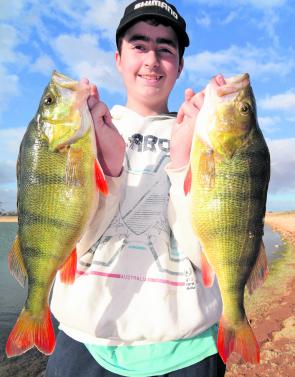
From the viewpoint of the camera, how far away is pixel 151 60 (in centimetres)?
354

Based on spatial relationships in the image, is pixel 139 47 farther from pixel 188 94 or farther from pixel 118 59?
pixel 188 94

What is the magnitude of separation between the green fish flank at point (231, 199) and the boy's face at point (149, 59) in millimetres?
905

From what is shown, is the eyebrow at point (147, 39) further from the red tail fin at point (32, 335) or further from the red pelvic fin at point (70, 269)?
the red tail fin at point (32, 335)

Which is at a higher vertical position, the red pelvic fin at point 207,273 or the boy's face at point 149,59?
the boy's face at point 149,59

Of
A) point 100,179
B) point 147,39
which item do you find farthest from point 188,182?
point 147,39

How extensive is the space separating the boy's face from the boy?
0.09 m

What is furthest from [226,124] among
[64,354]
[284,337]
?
[284,337]

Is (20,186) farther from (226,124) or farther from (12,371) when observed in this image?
(12,371)

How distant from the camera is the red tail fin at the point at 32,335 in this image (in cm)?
295

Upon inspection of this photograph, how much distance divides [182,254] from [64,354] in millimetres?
1370

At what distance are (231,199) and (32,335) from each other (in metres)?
1.85

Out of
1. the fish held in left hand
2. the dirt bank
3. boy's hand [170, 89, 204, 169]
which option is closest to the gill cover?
the fish held in left hand

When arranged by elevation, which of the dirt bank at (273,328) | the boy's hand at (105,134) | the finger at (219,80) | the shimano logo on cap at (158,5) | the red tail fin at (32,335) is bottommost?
the dirt bank at (273,328)

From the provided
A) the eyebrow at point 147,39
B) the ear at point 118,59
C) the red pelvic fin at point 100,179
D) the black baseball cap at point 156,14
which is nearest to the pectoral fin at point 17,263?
the red pelvic fin at point 100,179
